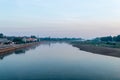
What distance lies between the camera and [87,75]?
17.1 meters

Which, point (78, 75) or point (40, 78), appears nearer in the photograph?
point (40, 78)

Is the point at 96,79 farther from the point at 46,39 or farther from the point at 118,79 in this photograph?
the point at 46,39

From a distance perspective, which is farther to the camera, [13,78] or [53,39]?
[53,39]

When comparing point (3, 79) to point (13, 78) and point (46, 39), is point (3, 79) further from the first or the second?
point (46, 39)

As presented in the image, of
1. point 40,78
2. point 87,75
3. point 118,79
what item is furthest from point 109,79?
point 40,78

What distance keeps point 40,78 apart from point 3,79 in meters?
2.90

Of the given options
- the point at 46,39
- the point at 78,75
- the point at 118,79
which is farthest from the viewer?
the point at 46,39

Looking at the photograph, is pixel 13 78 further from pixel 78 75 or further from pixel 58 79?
pixel 78 75

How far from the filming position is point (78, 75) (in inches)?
673

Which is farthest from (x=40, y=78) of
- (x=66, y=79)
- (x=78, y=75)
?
(x=78, y=75)

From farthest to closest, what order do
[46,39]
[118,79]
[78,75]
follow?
[46,39]
[78,75]
[118,79]

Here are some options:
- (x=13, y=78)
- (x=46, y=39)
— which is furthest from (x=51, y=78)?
(x=46, y=39)

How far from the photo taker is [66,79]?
50.6ft

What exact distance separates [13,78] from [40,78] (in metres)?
2.18
